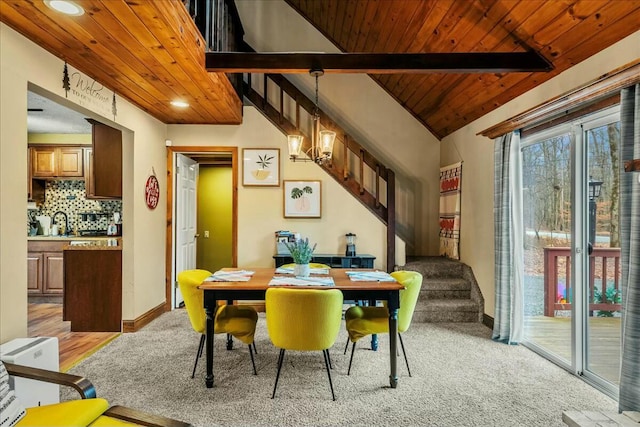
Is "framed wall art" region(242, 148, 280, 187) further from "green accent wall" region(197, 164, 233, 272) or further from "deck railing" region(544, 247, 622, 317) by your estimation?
"deck railing" region(544, 247, 622, 317)

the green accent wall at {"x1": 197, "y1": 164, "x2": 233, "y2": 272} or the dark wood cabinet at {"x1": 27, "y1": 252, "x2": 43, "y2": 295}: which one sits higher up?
the green accent wall at {"x1": 197, "y1": 164, "x2": 233, "y2": 272}

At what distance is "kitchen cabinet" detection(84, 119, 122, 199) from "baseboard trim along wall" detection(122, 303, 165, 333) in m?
1.47

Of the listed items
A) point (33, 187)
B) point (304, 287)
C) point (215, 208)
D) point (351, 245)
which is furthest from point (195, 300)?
point (33, 187)

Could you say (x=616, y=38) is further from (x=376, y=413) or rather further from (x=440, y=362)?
(x=376, y=413)

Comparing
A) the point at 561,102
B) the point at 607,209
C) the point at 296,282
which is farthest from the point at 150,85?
the point at 607,209

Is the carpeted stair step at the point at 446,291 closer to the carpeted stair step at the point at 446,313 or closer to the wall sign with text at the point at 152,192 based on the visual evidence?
the carpeted stair step at the point at 446,313

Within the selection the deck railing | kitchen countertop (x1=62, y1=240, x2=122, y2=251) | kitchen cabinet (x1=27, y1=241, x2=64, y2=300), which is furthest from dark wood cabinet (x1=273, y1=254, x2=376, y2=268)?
kitchen cabinet (x1=27, y1=241, x2=64, y2=300)

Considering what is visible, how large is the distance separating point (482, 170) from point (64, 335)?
506 centimetres

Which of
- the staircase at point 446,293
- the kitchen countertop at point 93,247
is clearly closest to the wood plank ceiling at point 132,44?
the kitchen countertop at point 93,247

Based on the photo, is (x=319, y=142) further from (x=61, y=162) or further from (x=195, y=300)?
(x=61, y=162)

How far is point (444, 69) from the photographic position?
3.10m

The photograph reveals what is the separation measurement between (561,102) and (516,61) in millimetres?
492

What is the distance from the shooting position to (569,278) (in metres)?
3.67

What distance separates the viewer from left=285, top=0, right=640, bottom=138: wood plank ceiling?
8.70 feet
